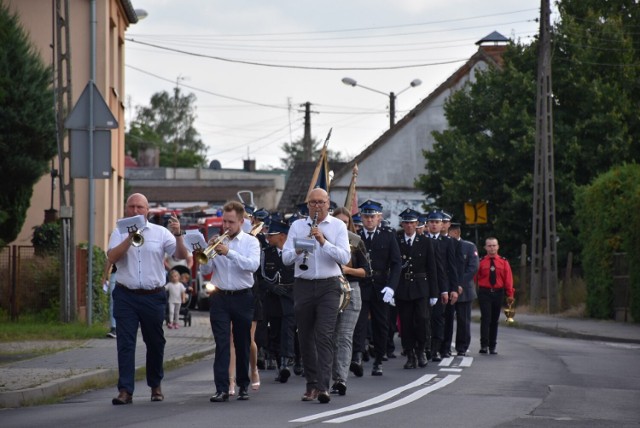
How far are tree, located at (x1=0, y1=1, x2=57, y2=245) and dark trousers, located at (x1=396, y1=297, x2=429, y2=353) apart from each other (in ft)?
36.5

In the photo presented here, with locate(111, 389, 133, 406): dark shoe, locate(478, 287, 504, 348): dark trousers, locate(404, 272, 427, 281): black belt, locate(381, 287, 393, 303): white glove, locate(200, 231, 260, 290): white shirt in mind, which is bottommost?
locate(111, 389, 133, 406): dark shoe

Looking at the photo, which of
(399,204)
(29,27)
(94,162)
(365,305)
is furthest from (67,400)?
(399,204)

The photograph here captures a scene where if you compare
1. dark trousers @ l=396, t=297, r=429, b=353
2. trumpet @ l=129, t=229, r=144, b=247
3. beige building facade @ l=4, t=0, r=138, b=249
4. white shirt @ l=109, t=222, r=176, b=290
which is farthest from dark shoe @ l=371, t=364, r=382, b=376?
beige building facade @ l=4, t=0, r=138, b=249

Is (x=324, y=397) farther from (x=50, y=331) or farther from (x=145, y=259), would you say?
(x=50, y=331)

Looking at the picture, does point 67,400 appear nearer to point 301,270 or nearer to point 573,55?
point 301,270

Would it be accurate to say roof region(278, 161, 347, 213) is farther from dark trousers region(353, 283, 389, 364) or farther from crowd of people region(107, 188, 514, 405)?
crowd of people region(107, 188, 514, 405)

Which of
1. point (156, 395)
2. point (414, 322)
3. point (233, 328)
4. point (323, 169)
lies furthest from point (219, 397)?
point (323, 169)

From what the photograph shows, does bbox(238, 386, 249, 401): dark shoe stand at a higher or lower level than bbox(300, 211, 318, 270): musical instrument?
lower

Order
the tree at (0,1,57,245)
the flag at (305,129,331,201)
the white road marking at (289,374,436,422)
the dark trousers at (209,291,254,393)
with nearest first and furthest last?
→ the white road marking at (289,374,436,422)
the dark trousers at (209,291,254,393)
the flag at (305,129,331,201)
the tree at (0,1,57,245)

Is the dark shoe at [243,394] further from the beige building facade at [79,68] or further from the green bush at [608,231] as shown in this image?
the beige building facade at [79,68]

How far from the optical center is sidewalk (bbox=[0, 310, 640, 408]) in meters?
13.2

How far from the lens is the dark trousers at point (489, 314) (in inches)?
813

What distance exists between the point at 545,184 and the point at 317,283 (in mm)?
23854

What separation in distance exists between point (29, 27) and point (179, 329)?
957 cm
